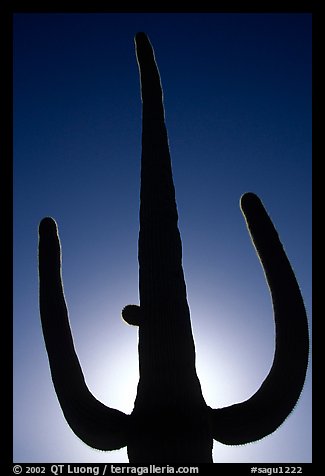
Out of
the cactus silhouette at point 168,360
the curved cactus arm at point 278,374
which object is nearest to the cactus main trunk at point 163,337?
the cactus silhouette at point 168,360

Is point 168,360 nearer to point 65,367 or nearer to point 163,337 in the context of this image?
point 163,337

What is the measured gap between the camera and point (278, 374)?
473 centimetres

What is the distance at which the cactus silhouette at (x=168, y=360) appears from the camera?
4.65 metres

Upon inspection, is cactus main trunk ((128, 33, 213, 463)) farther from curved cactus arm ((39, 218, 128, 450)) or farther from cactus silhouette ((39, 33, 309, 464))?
curved cactus arm ((39, 218, 128, 450))

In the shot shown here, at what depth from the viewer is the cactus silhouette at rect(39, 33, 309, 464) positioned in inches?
→ 183


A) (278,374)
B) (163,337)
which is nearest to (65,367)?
(163,337)

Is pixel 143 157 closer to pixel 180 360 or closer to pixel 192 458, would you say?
pixel 180 360

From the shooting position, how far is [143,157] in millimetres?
5590

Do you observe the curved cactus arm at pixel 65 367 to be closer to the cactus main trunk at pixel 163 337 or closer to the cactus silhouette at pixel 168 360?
the cactus silhouette at pixel 168 360

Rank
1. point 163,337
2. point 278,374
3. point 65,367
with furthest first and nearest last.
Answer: point 65,367
point 163,337
point 278,374

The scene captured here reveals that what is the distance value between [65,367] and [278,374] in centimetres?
185

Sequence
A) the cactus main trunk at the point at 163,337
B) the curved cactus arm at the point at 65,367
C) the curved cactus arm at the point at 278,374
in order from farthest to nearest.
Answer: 1. the curved cactus arm at the point at 65,367
2. the curved cactus arm at the point at 278,374
3. the cactus main trunk at the point at 163,337
